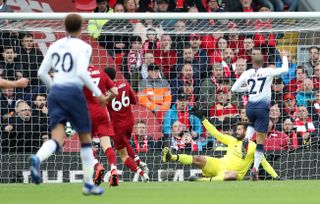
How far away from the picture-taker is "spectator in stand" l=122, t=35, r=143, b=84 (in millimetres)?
17891

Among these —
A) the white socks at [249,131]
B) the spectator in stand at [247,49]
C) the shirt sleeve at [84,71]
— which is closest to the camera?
the shirt sleeve at [84,71]

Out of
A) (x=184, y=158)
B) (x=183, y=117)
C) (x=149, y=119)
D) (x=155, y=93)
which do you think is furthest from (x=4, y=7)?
(x=184, y=158)

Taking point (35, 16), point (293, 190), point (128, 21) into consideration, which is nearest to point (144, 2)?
point (128, 21)

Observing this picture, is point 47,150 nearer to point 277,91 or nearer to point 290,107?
point 290,107

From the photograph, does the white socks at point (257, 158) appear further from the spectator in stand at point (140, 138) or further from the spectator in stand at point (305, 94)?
the spectator in stand at point (305, 94)

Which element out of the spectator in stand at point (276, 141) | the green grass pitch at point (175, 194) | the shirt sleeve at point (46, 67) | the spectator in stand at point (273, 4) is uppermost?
the spectator in stand at point (273, 4)

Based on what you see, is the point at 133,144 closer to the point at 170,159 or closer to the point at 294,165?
the point at 170,159

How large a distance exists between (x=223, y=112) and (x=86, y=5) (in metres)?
3.54

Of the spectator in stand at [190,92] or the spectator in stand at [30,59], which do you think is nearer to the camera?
the spectator in stand at [30,59]

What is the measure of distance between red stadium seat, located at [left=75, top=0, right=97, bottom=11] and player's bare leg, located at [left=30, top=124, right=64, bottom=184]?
8.44 m

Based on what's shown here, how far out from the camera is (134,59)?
1792 centimetres

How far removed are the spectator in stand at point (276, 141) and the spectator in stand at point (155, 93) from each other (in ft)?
6.09

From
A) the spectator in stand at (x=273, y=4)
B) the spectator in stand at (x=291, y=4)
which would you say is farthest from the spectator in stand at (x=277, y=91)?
the spectator in stand at (x=291, y=4)

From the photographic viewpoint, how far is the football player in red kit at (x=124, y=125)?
16.1 m
